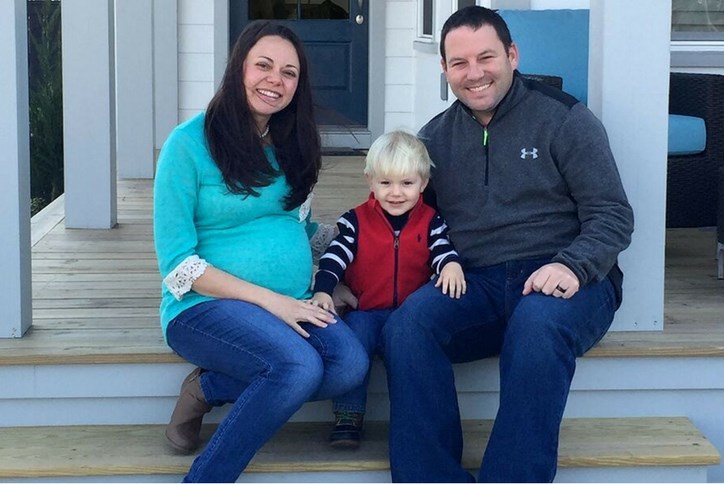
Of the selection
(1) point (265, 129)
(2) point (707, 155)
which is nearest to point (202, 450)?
(1) point (265, 129)

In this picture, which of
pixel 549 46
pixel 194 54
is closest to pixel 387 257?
pixel 549 46

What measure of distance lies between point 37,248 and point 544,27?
2.27 meters

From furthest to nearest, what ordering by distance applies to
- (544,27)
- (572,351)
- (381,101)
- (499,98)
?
(381,101) → (544,27) → (499,98) → (572,351)

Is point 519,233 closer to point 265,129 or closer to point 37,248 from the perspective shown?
point 265,129

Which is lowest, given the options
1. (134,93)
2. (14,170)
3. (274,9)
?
(14,170)

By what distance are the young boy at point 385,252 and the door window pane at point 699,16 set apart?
3.13 m

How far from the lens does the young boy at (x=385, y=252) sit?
3.05 meters

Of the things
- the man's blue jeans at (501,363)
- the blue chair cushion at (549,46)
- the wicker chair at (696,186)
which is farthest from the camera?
the blue chair cushion at (549,46)

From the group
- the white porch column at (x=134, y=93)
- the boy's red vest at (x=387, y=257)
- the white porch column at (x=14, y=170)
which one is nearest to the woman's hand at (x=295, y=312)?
the boy's red vest at (x=387, y=257)

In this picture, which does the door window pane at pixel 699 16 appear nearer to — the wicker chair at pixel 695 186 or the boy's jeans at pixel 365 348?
the wicker chair at pixel 695 186

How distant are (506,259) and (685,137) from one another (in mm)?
1675

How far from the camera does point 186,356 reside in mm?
3012

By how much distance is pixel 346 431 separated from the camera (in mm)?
3029

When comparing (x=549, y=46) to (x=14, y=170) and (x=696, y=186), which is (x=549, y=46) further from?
(x=14, y=170)
